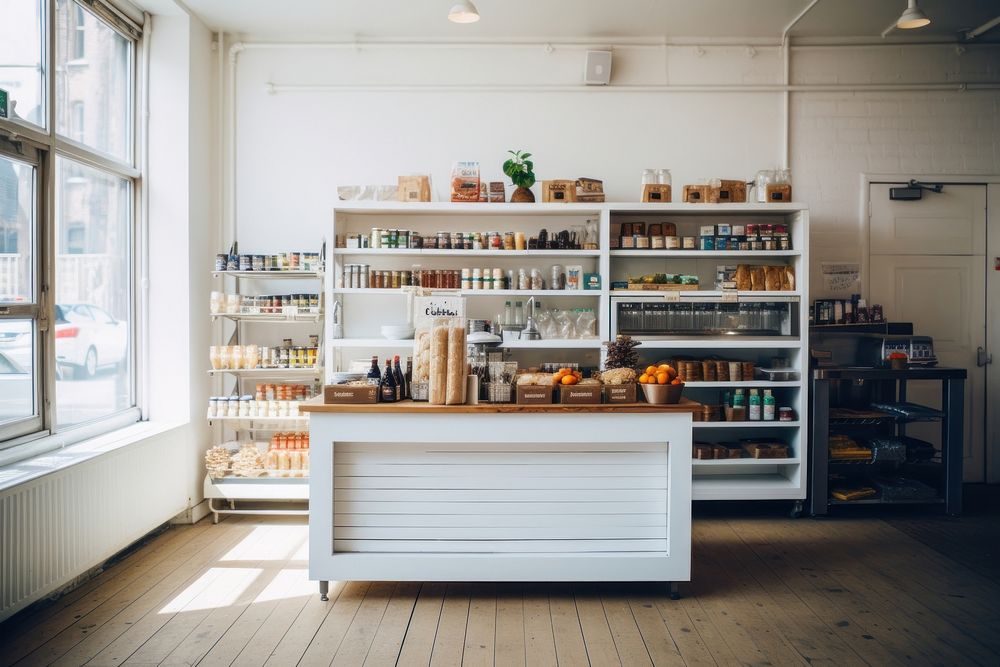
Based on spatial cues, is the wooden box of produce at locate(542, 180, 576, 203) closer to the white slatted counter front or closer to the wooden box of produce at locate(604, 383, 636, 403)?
the wooden box of produce at locate(604, 383, 636, 403)

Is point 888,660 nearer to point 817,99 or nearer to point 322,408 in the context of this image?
point 322,408

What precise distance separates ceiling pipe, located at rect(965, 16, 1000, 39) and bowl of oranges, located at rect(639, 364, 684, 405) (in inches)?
178

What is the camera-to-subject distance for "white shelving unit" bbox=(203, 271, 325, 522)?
5035 millimetres

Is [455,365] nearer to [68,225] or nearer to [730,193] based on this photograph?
[68,225]

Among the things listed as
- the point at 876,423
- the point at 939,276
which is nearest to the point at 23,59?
the point at 876,423

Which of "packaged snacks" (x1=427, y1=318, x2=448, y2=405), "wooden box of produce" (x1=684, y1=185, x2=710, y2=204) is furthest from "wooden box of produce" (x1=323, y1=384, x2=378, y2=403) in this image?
"wooden box of produce" (x1=684, y1=185, x2=710, y2=204)

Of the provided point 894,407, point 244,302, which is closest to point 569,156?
point 244,302

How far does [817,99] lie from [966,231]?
1.79 meters

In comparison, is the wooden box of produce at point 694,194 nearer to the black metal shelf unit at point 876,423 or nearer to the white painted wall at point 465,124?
the white painted wall at point 465,124

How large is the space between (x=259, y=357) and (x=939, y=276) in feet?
19.4

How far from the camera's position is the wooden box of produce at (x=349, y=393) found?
139 inches

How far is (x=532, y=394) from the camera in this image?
3.55 m

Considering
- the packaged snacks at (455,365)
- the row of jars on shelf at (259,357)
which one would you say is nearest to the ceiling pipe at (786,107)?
the packaged snacks at (455,365)

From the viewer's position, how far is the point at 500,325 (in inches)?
210
